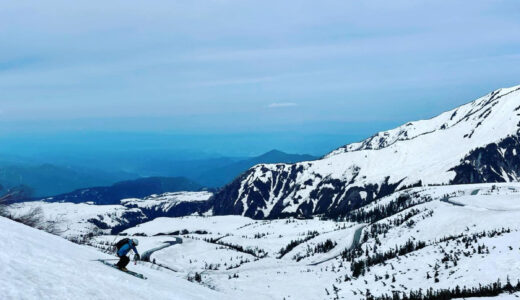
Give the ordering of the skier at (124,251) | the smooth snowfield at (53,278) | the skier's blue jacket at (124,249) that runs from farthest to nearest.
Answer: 1. the skier's blue jacket at (124,249)
2. the skier at (124,251)
3. the smooth snowfield at (53,278)

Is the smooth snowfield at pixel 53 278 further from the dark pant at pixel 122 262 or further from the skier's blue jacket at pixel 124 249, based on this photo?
the skier's blue jacket at pixel 124 249

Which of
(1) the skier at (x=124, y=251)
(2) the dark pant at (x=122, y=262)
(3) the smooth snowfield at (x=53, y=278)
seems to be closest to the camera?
(3) the smooth snowfield at (x=53, y=278)

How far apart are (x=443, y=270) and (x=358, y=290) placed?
7064 mm

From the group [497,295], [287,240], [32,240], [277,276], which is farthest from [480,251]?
[287,240]

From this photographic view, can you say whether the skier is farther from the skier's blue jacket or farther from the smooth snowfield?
the smooth snowfield

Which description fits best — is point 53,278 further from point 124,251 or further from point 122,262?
point 124,251

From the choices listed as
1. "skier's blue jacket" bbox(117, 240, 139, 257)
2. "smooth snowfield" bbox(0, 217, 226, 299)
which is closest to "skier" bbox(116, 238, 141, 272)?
"skier's blue jacket" bbox(117, 240, 139, 257)

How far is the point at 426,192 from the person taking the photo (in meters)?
185

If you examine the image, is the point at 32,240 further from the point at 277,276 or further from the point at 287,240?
the point at 287,240

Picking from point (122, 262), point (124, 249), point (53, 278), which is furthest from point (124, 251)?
point (53, 278)

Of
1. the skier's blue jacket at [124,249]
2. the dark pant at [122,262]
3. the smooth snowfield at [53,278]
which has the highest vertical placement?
the smooth snowfield at [53,278]

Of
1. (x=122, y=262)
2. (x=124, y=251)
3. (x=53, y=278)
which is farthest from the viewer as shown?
(x=124, y=251)

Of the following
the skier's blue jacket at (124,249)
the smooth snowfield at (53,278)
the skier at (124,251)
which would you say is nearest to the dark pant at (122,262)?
the skier at (124,251)

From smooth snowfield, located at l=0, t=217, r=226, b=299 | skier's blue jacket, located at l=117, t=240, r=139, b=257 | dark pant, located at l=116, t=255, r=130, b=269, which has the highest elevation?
smooth snowfield, located at l=0, t=217, r=226, b=299
